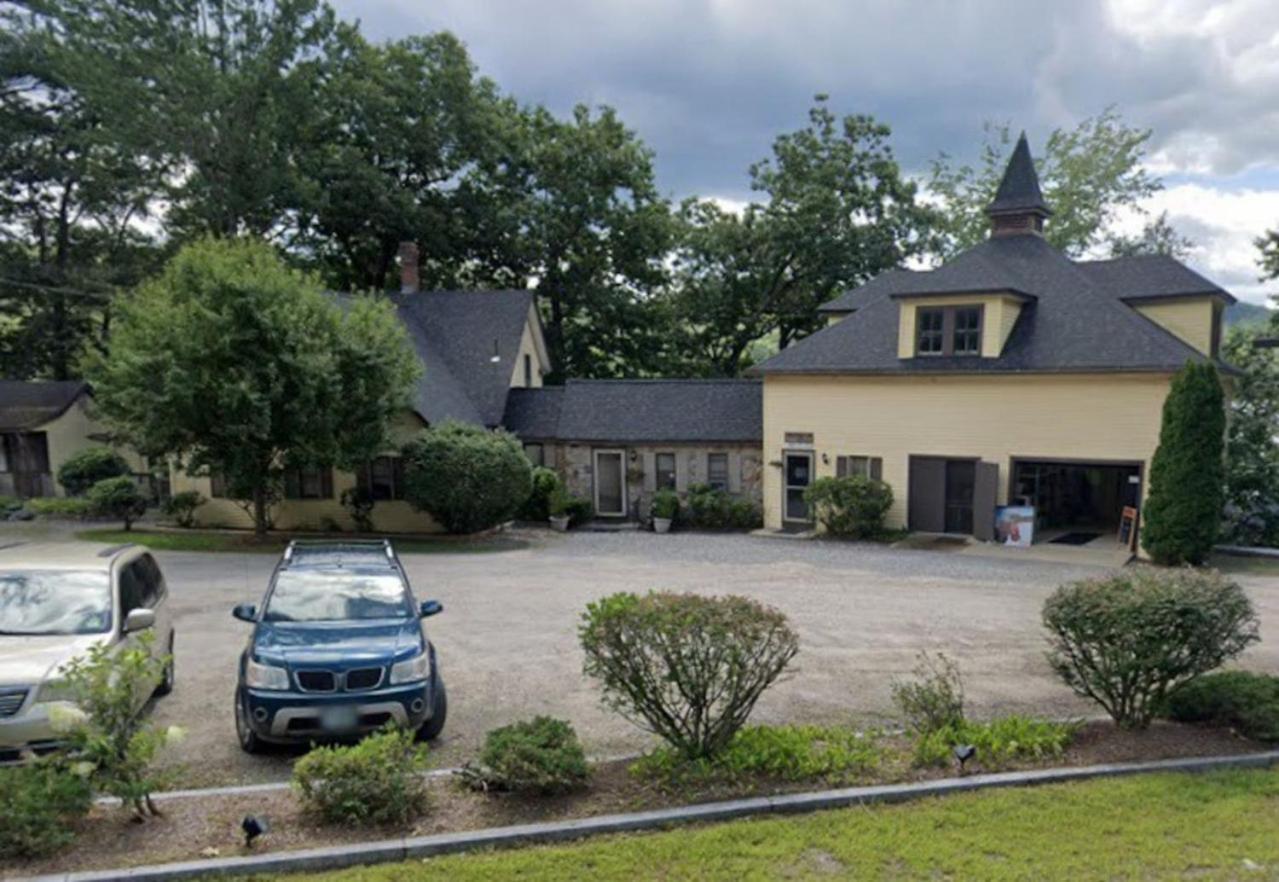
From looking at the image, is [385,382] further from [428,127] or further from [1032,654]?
[428,127]

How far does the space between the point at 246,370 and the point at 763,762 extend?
1539cm

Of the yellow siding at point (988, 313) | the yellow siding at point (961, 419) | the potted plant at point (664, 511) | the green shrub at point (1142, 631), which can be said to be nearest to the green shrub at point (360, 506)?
the potted plant at point (664, 511)

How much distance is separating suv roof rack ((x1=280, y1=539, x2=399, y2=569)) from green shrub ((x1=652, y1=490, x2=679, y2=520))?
13.9 meters

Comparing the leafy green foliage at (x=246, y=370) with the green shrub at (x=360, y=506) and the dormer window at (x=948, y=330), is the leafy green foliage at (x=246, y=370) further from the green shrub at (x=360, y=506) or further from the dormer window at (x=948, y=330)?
the dormer window at (x=948, y=330)

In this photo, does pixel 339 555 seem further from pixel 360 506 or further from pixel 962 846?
pixel 360 506

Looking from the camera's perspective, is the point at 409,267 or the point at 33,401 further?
the point at 409,267

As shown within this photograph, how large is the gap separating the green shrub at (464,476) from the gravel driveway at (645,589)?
1.62 meters

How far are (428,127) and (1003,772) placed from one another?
108ft

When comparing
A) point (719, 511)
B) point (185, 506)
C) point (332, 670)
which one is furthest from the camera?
point (719, 511)

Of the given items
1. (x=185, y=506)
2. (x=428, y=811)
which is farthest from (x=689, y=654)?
(x=185, y=506)

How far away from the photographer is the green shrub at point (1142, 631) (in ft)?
20.9

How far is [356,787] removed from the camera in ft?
17.5

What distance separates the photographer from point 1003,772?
20.3ft

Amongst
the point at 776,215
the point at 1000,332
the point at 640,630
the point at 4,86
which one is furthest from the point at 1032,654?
the point at 4,86
